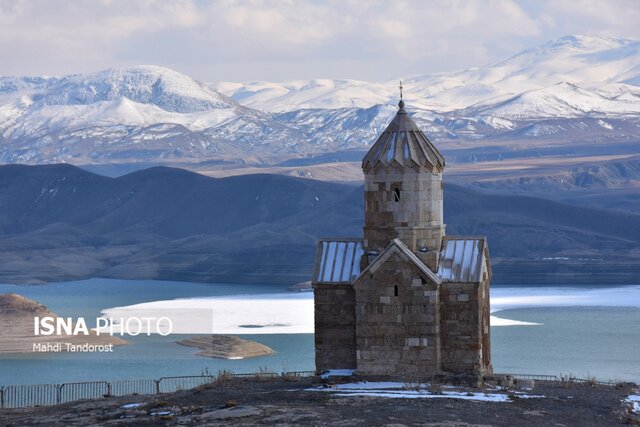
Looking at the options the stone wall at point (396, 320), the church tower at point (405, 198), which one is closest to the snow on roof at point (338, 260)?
the church tower at point (405, 198)

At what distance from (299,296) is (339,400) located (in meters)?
69.4

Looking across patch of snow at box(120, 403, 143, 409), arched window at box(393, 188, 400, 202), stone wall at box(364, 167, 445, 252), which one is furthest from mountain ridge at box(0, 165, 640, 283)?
patch of snow at box(120, 403, 143, 409)

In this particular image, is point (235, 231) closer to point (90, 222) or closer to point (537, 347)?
point (90, 222)

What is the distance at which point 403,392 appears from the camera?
28.2 m

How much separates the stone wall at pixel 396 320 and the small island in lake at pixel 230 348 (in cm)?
3041

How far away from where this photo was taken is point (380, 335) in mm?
29984

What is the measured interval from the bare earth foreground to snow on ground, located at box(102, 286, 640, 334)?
39.9 meters

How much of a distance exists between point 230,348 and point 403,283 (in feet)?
105

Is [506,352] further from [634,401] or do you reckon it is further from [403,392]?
[403,392]

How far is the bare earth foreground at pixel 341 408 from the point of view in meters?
25.1

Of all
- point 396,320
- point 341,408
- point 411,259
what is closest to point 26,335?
point 396,320

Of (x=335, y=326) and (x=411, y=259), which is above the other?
(x=411, y=259)

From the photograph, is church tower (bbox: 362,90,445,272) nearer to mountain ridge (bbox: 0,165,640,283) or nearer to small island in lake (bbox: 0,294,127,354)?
small island in lake (bbox: 0,294,127,354)

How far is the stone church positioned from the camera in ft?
98.1
